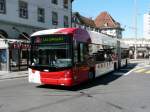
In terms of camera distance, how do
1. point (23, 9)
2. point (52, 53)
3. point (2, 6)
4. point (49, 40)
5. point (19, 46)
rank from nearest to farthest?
point (52, 53)
point (49, 40)
point (19, 46)
point (2, 6)
point (23, 9)

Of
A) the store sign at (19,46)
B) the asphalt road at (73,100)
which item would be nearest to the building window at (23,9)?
the store sign at (19,46)

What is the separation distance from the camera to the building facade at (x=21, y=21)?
2958 cm

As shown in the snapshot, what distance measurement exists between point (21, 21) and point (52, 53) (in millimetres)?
20006

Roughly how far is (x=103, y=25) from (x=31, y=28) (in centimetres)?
7721

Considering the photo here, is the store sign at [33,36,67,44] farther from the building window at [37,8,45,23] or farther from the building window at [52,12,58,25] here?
the building window at [52,12,58,25]

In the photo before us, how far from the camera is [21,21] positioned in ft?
113

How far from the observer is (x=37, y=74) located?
50.3 ft

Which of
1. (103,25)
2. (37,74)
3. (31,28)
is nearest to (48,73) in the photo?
(37,74)

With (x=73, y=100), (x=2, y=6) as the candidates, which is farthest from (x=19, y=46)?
(x=73, y=100)

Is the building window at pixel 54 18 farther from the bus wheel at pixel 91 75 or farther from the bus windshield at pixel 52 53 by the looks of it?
the bus windshield at pixel 52 53

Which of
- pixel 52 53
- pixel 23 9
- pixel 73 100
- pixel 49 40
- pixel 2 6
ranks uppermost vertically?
pixel 23 9

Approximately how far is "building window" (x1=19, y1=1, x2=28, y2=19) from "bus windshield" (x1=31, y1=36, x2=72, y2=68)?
1947cm

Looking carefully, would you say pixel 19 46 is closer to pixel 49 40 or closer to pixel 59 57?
pixel 49 40

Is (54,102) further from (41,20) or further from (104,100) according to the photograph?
(41,20)
